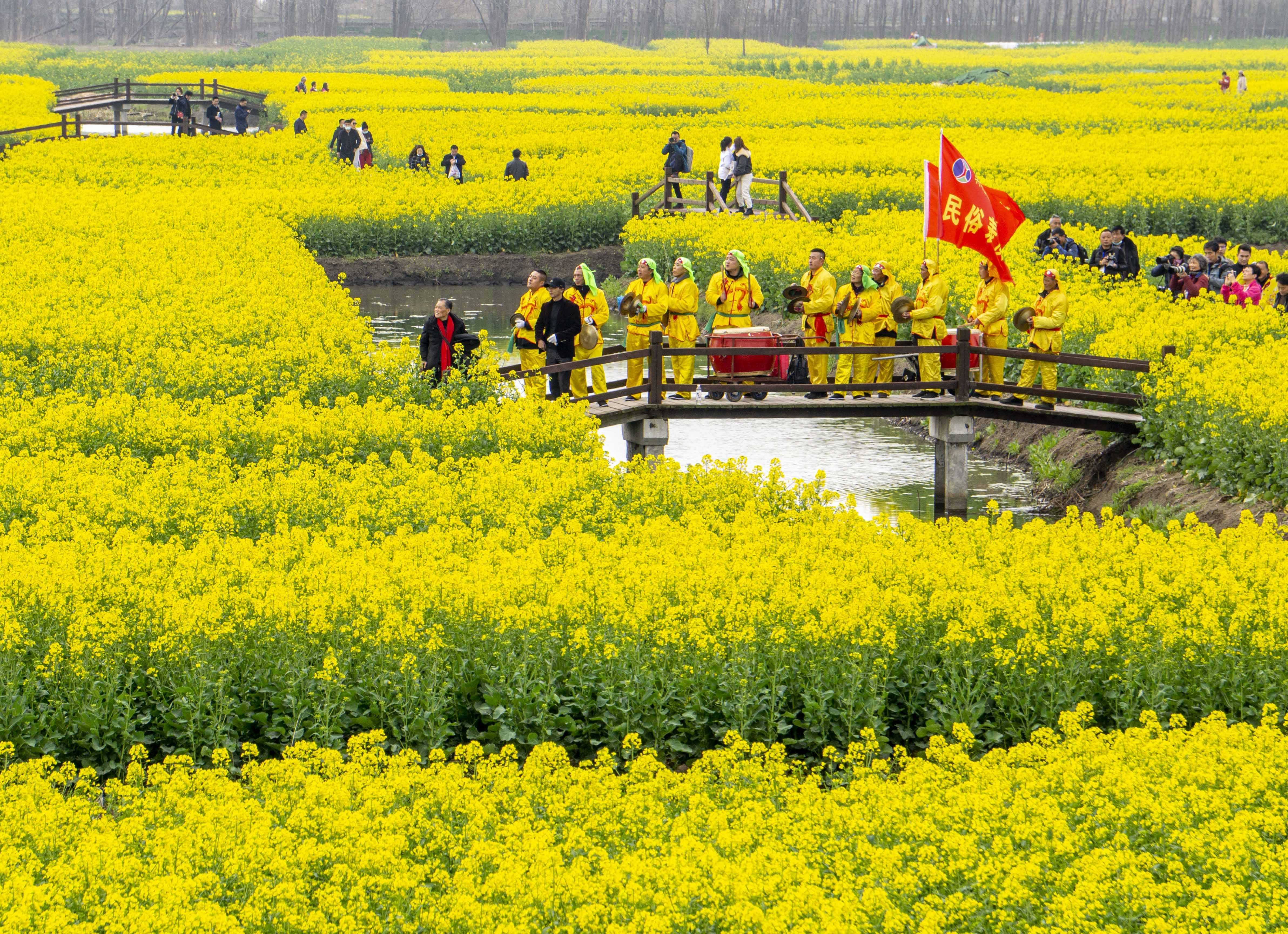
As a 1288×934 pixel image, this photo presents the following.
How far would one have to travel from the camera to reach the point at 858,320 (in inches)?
856

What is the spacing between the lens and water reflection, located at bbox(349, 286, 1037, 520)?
21.8 m

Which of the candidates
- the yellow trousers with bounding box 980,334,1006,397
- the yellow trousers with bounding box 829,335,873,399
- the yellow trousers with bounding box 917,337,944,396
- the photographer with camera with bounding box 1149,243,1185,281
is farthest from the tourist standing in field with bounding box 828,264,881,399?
the photographer with camera with bounding box 1149,243,1185,281

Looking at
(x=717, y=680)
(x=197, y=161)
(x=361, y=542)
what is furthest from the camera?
(x=197, y=161)

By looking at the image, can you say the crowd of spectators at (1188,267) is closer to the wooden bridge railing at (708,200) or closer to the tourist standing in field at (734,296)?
the tourist standing in field at (734,296)

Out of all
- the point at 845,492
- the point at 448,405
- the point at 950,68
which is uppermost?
the point at 950,68

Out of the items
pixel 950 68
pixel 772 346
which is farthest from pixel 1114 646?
pixel 950 68

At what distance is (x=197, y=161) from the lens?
1916 inches

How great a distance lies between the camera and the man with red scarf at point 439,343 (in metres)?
20.5

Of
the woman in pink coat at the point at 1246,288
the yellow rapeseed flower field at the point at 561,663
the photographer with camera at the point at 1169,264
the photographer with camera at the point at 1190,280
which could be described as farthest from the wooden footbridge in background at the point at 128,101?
the woman in pink coat at the point at 1246,288

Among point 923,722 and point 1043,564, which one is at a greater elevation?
point 1043,564

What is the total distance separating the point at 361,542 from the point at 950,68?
90.4 m

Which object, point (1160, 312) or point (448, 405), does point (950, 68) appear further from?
point (448, 405)

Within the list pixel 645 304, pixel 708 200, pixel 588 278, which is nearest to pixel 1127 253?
pixel 645 304

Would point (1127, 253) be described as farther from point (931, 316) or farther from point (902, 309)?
point (902, 309)
